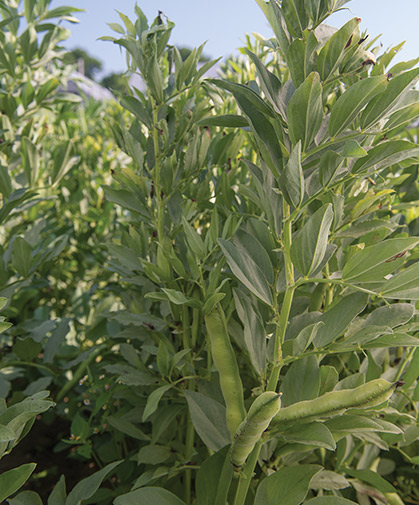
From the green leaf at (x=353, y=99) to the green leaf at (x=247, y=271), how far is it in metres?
0.13

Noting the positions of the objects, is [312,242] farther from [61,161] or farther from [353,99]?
[61,161]

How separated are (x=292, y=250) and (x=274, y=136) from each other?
0.11 m

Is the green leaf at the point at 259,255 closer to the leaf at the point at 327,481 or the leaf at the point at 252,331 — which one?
the leaf at the point at 252,331

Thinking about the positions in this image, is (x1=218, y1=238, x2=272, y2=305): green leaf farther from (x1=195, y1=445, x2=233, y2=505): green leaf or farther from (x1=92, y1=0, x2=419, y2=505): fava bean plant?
(x1=195, y1=445, x2=233, y2=505): green leaf

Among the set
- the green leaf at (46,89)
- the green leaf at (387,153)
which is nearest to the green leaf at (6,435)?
the green leaf at (387,153)

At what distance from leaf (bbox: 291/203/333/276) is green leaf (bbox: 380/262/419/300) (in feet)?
0.22

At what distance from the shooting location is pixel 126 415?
623 mm

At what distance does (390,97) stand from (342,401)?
25 centimetres

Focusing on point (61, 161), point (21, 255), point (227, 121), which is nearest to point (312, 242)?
point (227, 121)

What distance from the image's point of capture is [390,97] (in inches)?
16.1

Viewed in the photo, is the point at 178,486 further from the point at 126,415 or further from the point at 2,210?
the point at 2,210

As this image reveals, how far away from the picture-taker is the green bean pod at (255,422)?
1.15 ft

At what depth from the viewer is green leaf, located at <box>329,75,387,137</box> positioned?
0.38 meters

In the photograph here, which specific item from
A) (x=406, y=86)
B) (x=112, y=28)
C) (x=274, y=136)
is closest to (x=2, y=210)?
(x=112, y=28)
